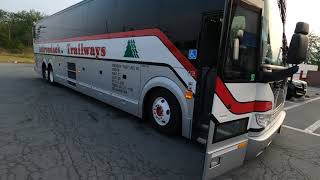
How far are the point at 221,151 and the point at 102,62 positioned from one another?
4819mm

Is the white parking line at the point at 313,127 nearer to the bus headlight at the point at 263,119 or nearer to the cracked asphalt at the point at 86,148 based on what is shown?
the bus headlight at the point at 263,119

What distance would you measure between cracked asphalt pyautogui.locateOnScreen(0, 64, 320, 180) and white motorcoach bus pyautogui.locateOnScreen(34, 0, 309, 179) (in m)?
0.46

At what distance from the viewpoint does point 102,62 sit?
7.18 m

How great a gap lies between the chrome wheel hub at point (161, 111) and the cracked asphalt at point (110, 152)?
33 centimetres

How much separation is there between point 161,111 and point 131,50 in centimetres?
155

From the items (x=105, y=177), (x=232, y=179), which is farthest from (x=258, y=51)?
(x=105, y=177)

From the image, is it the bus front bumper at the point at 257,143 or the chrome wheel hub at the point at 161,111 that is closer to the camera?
the bus front bumper at the point at 257,143

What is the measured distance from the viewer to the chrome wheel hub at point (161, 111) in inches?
205

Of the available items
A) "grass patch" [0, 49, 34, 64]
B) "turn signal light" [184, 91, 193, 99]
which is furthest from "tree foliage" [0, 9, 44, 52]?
"turn signal light" [184, 91, 193, 99]

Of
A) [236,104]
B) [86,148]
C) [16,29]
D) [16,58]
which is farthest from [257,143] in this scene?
[16,29]

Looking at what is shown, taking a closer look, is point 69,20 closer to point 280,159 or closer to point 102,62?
point 102,62

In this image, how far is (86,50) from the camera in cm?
808

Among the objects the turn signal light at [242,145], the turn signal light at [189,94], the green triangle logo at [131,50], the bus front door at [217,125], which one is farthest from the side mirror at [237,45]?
→ the green triangle logo at [131,50]

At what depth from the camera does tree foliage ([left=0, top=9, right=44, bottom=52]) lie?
6275 centimetres
